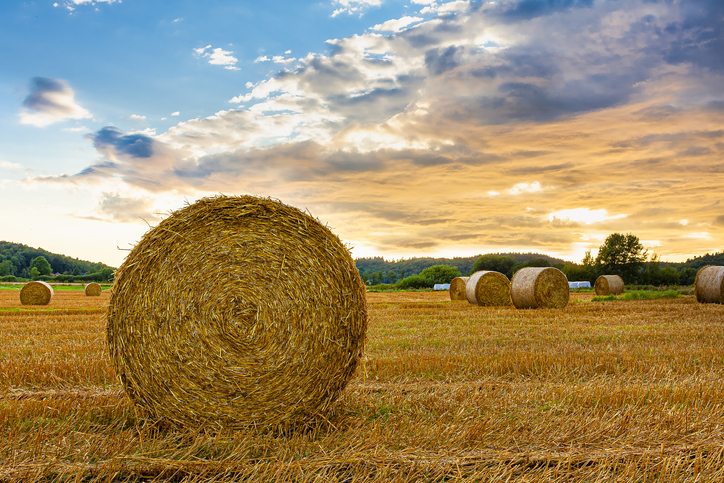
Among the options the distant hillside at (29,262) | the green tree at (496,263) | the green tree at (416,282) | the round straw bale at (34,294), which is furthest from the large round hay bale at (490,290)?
the distant hillside at (29,262)

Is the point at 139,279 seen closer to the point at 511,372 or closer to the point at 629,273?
the point at 511,372

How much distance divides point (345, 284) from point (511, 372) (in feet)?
10.2

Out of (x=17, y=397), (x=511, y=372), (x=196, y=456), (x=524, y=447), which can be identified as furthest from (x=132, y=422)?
(x=511, y=372)

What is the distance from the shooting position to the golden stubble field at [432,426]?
140 inches

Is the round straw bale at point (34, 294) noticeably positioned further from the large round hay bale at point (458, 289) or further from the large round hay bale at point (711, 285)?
the large round hay bale at point (711, 285)

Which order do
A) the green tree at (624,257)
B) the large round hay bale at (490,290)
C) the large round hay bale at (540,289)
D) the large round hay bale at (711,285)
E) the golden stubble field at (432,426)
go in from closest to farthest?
the golden stubble field at (432,426)
the large round hay bale at (540,289)
the large round hay bale at (711,285)
the large round hay bale at (490,290)
the green tree at (624,257)

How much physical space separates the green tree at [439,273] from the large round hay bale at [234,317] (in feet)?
180

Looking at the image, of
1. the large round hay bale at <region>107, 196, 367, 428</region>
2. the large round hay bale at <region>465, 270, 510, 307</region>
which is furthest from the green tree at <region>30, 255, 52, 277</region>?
the large round hay bale at <region>107, 196, 367, 428</region>

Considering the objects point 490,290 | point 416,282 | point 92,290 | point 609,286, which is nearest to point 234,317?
point 490,290

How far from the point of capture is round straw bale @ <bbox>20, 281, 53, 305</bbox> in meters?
23.9

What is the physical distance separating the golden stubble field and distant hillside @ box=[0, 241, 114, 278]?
8582 centimetres

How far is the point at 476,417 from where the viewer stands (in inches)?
183

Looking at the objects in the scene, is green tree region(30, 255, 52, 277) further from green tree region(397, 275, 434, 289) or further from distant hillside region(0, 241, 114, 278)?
green tree region(397, 275, 434, 289)

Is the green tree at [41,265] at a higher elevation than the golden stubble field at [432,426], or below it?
higher
